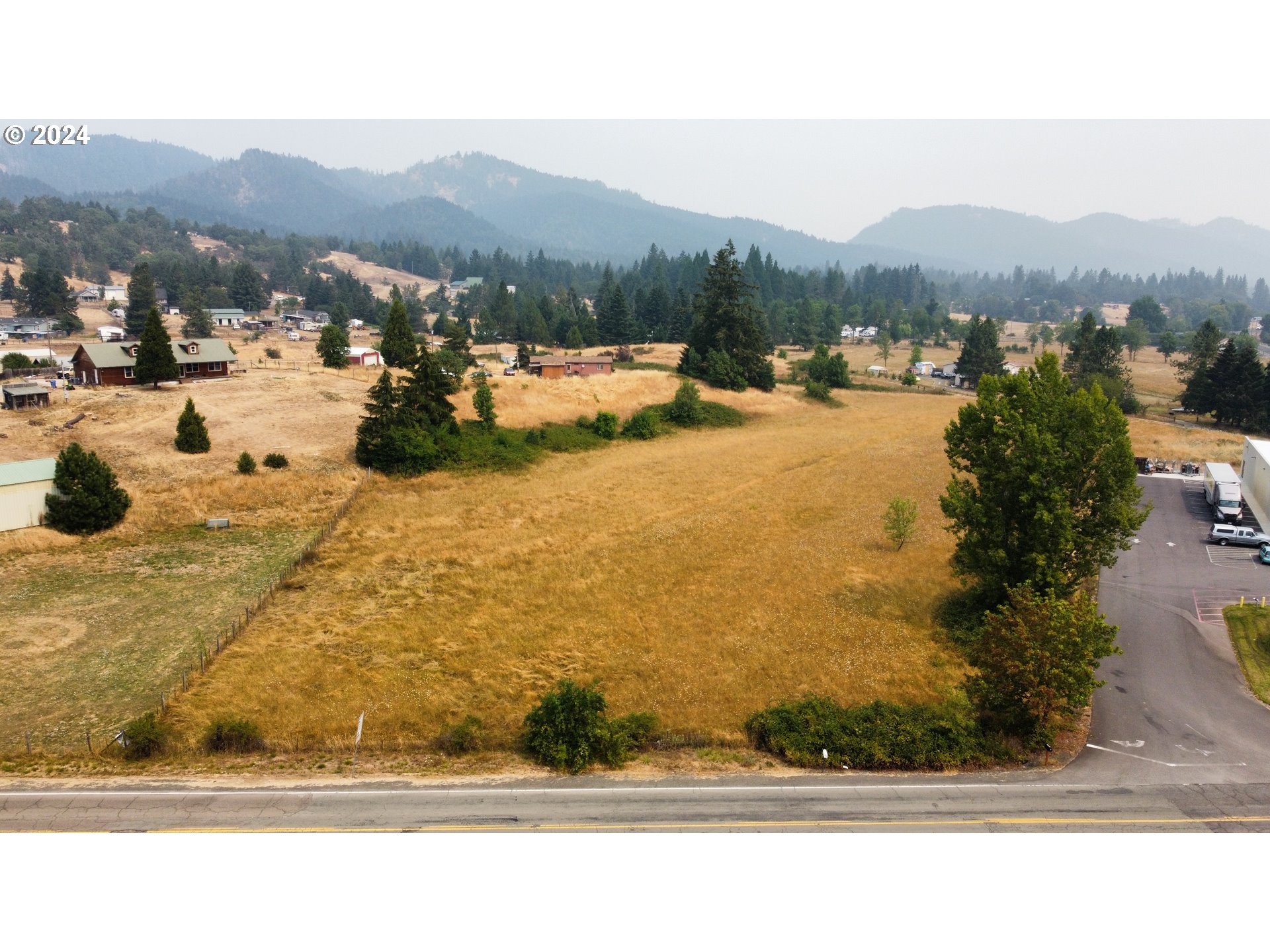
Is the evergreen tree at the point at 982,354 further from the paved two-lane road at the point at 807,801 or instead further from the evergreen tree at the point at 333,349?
the paved two-lane road at the point at 807,801

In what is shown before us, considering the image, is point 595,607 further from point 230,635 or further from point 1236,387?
point 1236,387

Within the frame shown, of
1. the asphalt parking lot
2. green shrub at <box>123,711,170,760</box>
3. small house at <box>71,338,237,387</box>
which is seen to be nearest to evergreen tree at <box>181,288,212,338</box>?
small house at <box>71,338,237,387</box>

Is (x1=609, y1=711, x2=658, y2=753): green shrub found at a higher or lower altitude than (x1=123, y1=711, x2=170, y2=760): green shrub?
higher

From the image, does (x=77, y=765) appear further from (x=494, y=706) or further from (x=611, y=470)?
(x=611, y=470)

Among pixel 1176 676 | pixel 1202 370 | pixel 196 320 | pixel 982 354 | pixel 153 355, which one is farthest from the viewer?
pixel 196 320

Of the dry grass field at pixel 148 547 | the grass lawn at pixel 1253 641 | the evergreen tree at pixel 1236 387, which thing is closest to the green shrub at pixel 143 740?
the dry grass field at pixel 148 547

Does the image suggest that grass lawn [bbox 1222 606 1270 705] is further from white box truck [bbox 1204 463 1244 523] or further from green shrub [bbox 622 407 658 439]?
green shrub [bbox 622 407 658 439]

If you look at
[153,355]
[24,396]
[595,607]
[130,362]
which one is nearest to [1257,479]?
[595,607]
